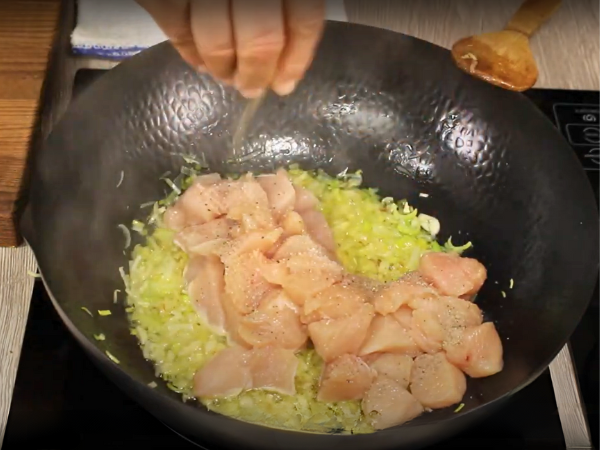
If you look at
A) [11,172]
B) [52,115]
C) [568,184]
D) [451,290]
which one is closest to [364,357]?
[451,290]

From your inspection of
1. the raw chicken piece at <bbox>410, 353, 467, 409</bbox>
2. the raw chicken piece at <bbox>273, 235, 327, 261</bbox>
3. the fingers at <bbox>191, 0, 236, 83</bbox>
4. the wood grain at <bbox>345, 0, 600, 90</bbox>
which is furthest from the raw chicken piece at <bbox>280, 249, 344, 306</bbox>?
the wood grain at <bbox>345, 0, 600, 90</bbox>

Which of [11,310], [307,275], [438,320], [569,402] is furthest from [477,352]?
[11,310]

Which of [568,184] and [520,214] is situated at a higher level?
[568,184]

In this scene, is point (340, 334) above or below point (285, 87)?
below

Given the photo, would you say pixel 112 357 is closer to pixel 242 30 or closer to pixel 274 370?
pixel 274 370

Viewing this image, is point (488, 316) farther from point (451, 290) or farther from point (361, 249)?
point (361, 249)

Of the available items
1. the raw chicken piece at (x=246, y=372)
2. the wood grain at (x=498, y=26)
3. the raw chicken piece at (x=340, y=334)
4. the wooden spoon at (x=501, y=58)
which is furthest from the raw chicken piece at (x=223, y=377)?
the wood grain at (x=498, y=26)
